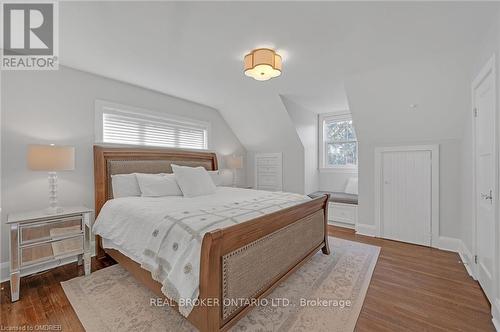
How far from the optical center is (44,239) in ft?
6.98

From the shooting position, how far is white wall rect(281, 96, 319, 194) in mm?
4344

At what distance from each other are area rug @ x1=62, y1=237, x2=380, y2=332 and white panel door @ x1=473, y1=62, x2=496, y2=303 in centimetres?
96

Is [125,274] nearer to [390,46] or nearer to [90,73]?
[90,73]

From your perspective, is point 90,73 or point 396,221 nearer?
point 90,73

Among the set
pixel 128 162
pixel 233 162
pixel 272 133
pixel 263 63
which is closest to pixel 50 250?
pixel 128 162

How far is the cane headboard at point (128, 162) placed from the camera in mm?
2908

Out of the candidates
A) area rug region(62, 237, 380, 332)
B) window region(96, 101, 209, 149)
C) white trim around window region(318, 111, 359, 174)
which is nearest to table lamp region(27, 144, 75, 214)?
window region(96, 101, 209, 149)

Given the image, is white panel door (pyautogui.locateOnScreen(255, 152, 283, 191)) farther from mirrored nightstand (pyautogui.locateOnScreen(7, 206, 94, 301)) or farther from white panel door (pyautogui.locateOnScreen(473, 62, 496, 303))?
mirrored nightstand (pyautogui.locateOnScreen(7, 206, 94, 301))

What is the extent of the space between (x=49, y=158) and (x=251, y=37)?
2322mm

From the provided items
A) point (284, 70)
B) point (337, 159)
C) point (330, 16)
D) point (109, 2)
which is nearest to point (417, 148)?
point (337, 159)

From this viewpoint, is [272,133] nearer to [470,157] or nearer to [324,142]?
[324,142]

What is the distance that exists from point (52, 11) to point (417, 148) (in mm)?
4509

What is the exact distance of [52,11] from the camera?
1.79 m

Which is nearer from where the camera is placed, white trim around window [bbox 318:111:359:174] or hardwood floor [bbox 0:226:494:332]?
hardwood floor [bbox 0:226:494:332]
